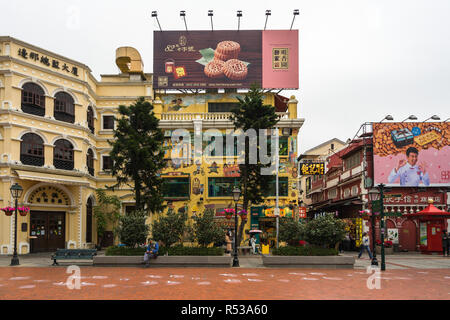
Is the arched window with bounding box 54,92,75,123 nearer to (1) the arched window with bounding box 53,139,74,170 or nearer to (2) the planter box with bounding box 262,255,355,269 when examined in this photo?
(1) the arched window with bounding box 53,139,74,170

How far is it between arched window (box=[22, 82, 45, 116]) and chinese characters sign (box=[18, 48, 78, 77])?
1.86 meters

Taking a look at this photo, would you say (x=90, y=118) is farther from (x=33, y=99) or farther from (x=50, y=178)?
(x=50, y=178)

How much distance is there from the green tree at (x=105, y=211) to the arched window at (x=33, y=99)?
8.62 metres

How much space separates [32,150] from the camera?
30.9 metres

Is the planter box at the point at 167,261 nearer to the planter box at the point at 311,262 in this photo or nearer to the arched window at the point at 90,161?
the planter box at the point at 311,262

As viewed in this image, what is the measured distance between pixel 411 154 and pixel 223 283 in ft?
82.6

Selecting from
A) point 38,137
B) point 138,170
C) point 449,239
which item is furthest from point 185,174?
point 449,239

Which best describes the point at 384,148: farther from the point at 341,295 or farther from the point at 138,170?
the point at 341,295

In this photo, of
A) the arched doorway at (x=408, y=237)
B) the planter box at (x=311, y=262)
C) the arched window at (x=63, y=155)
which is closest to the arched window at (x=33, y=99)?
the arched window at (x=63, y=155)

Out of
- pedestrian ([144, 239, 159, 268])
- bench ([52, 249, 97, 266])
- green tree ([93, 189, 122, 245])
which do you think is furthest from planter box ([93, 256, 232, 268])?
green tree ([93, 189, 122, 245])

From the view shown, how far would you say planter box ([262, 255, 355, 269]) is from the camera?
68.8ft

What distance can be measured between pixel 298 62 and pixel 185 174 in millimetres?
14770

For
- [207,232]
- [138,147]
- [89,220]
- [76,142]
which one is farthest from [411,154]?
[89,220]

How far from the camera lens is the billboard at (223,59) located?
3947cm
